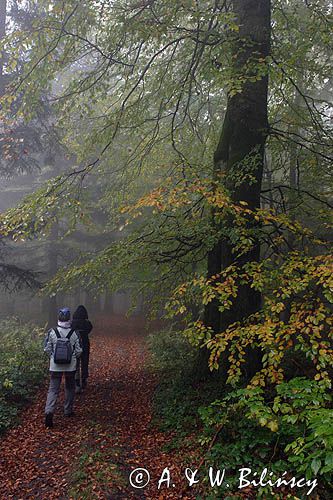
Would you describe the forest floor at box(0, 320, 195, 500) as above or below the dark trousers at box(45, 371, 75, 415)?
below

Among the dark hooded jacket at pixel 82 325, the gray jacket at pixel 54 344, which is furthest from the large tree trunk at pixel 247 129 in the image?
the dark hooded jacket at pixel 82 325

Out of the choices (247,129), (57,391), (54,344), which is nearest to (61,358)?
(54,344)

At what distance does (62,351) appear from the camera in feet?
25.3

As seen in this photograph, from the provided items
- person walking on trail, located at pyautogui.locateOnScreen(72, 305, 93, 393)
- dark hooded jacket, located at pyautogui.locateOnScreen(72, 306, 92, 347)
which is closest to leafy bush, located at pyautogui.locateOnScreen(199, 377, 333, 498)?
person walking on trail, located at pyautogui.locateOnScreen(72, 305, 93, 393)

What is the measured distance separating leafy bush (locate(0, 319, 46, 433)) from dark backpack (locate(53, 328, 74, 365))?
1500 millimetres

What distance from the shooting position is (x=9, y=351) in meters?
12.3

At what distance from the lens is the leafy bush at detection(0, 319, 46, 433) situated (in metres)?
8.31

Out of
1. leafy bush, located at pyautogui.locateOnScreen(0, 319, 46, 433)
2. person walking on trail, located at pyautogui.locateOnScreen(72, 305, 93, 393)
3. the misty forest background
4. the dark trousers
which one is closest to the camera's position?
the misty forest background

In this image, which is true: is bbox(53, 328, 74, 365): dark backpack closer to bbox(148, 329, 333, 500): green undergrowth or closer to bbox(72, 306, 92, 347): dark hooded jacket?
bbox(148, 329, 333, 500): green undergrowth

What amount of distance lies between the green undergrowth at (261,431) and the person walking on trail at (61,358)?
1.94 m

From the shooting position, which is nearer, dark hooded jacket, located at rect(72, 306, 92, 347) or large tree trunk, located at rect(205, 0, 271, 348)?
large tree trunk, located at rect(205, 0, 271, 348)

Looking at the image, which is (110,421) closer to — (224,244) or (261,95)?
(224,244)

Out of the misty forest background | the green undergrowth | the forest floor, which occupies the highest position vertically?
the misty forest background

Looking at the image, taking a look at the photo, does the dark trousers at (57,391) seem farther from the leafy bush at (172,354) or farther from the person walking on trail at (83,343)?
the leafy bush at (172,354)
